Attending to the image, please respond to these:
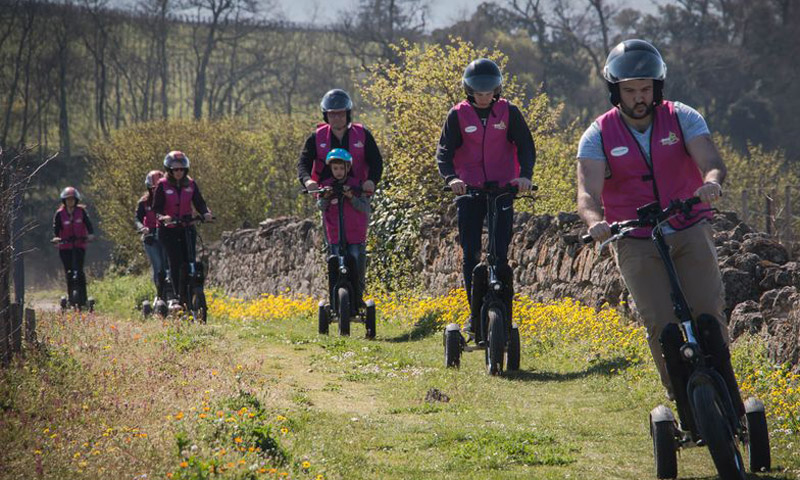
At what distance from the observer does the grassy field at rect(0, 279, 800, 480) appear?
20.0ft

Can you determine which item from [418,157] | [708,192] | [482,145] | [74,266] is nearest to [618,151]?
[708,192]

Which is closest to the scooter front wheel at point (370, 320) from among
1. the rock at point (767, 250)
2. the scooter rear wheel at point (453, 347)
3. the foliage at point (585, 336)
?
the foliage at point (585, 336)

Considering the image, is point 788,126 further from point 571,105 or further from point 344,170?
point 344,170

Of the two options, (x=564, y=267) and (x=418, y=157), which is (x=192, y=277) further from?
(x=564, y=267)

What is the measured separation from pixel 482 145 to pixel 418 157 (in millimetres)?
7542

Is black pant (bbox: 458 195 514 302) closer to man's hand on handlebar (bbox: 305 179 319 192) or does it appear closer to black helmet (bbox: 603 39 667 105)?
man's hand on handlebar (bbox: 305 179 319 192)

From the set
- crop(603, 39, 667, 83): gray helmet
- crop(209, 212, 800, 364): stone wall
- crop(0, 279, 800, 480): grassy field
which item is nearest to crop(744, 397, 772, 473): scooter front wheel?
crop(0, 279, 800, 480): grassy field

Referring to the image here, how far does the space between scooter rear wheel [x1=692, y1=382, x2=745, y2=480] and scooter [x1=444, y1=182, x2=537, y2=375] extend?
3928 millimetres

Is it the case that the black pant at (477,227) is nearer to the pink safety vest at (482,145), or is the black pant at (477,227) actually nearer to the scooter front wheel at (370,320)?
the pink safety vest at (482,145)

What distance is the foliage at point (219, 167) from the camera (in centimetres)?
3241

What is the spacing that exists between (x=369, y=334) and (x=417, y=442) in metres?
5.74

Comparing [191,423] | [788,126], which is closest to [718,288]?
[191,423]

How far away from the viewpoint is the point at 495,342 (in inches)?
364

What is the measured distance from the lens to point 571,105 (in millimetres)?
60812
